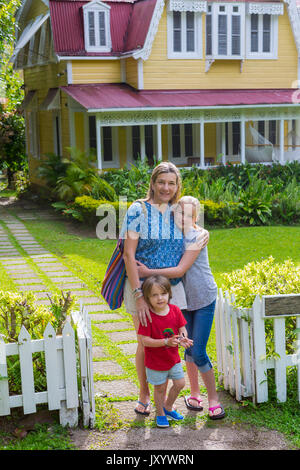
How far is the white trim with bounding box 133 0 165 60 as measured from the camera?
1855 centimetres

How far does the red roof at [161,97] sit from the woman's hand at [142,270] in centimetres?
1288

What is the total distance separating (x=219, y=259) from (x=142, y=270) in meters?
7.51

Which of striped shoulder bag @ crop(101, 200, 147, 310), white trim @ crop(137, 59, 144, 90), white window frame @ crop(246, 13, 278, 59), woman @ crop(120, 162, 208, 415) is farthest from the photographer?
white window frame @ crop(246, 13, 278, 59)

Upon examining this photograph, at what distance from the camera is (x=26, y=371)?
4.50 m

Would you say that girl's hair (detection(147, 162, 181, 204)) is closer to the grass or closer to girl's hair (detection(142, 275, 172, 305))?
girl's hair (detection(142, 275, 172, 305))

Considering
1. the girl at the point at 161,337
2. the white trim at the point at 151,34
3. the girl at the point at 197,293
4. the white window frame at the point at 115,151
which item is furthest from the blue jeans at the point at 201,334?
the white window frame at the point at 115,151

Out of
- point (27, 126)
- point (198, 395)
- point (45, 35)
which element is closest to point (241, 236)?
point (198, 395)

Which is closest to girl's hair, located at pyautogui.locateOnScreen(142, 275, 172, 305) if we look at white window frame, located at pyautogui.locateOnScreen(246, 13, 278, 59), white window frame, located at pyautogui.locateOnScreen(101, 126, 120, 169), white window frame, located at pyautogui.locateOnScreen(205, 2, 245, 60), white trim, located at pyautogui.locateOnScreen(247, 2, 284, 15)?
A: white window frame, located at pyautogui.locateOnScreen(101, 126, 120, 169)

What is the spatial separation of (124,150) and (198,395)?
16.1 m

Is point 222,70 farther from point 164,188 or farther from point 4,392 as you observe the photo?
point 4,392

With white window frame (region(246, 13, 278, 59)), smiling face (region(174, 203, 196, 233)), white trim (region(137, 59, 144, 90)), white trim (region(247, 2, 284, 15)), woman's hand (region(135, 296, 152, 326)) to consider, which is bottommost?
woman's hand (region(135, 296, 152, 326))

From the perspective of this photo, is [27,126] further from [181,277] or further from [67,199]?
[181,277]

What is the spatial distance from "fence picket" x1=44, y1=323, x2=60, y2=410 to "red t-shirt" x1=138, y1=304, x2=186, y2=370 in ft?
2.13

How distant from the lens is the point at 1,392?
4.50m
